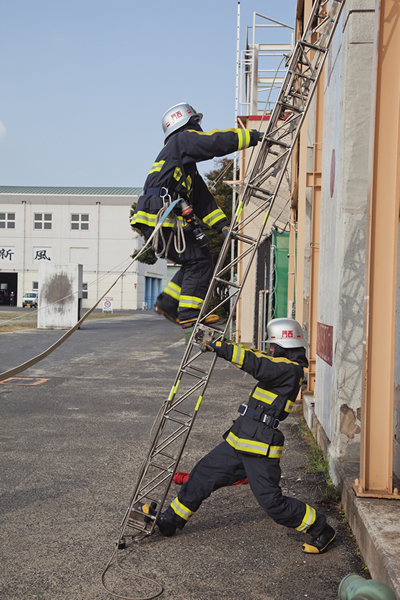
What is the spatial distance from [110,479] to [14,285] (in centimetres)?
6247

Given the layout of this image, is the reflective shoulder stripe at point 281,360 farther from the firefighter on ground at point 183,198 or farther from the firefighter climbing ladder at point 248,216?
the firefighter on ground at point 183,198

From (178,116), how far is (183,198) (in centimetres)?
68

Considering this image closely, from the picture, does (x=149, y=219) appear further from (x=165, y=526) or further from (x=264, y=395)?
(x=165, y=526)

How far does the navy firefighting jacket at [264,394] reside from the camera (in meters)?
4.03

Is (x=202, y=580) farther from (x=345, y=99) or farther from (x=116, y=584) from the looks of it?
(x=345, y=99)

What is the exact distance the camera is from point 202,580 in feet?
11.9

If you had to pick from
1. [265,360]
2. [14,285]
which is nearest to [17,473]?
[265,360]

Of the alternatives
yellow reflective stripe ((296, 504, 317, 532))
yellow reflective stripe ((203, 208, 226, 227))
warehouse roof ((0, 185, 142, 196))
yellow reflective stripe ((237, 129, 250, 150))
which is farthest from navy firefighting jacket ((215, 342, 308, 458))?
warehouse roof ((0, 185, 142, 196))

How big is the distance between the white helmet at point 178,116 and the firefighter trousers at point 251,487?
265cm

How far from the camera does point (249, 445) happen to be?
4.06 meters

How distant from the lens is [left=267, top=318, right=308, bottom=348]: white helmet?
4250mm

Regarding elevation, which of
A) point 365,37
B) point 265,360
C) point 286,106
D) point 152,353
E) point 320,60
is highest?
point 365,37

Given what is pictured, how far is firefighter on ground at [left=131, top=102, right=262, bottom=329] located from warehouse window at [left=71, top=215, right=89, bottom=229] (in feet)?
186

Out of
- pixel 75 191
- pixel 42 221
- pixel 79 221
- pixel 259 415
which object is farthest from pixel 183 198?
pixel 75 191
